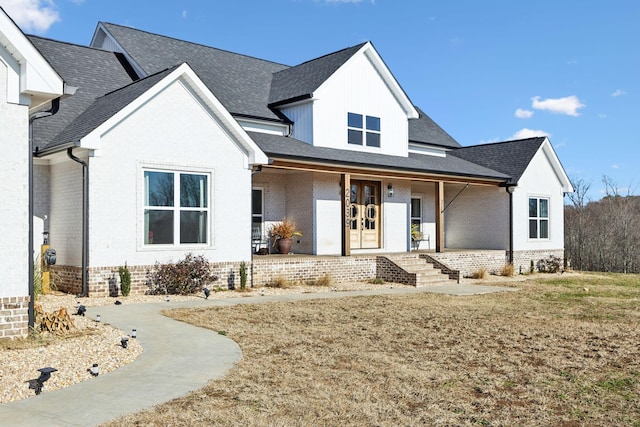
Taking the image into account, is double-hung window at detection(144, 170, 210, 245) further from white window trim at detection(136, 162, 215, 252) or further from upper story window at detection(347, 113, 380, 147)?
upper story window at detection(347, 113, 380, 147)

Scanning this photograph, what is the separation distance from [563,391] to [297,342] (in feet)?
12.5

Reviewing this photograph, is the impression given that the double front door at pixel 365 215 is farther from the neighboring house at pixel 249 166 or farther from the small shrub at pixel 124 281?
the small shrub at pixel 124 281

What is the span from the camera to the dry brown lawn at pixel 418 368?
548 cm

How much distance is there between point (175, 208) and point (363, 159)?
24.0ft

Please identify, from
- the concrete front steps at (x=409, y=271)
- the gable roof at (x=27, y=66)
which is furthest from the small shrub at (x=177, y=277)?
the concrete front steps at (x=409, y=271)

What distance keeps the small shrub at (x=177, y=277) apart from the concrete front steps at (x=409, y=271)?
6.69 m

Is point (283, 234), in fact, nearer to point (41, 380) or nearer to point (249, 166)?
point (249, 166)

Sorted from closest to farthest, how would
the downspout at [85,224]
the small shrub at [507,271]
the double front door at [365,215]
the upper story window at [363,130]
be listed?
the downspout at [85,224], the upper story window at [363,130], the double front door at [365,215], the small shrub at [507,271]

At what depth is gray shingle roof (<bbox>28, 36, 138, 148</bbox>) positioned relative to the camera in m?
15.5

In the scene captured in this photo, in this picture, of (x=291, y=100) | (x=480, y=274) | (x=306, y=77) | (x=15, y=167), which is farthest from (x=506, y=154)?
(x=15, y=167)

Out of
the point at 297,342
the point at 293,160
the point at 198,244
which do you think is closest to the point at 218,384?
the point at 297,342

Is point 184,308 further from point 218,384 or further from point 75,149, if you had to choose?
point 218,384

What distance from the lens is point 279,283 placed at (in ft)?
53.0

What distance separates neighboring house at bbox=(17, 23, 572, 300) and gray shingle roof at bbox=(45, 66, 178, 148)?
0.26ft
